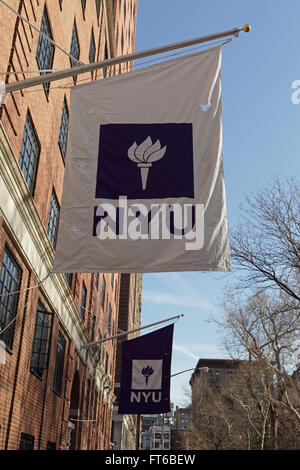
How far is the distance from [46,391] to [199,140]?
1133 centimetres

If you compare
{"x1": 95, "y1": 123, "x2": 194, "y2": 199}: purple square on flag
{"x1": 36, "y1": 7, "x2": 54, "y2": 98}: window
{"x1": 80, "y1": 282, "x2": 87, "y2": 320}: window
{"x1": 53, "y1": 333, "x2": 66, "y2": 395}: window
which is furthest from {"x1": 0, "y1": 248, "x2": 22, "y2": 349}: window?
{"x1": 80, "y1": 282, "x2": 87, "y2": 320}: window

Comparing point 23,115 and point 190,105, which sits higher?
point 23,115

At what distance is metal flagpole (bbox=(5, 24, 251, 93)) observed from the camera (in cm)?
643

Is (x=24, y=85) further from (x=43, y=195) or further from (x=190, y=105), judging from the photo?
(x=43, y=195)

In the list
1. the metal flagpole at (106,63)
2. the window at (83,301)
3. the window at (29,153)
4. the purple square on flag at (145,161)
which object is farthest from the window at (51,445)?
the metal flagpole at (106,63)

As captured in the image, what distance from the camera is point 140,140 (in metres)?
7.43

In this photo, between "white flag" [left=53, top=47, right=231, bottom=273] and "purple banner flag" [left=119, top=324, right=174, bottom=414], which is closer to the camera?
"white flag" [left=53, top=47, right=231, bottom=273]

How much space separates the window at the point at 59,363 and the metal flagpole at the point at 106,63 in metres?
13.1

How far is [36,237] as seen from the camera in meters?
13.7

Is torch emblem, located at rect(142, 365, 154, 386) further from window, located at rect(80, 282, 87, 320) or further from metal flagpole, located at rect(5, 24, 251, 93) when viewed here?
metal flagpole, located at rect(5, 24, 251, 93)

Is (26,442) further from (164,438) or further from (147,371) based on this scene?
(164,438)

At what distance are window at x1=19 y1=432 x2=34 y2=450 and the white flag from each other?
8.47 meters
